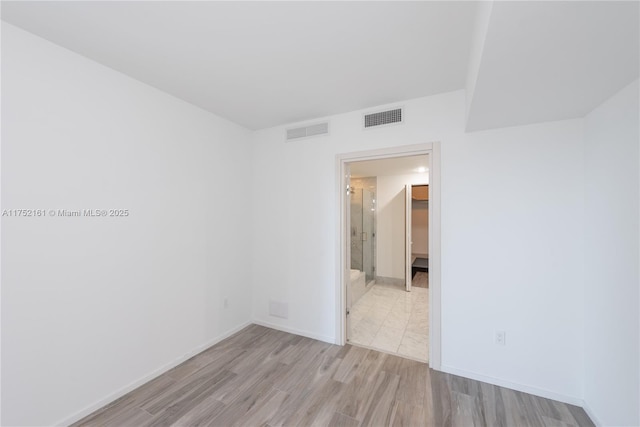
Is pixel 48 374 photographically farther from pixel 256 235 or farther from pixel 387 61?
pixel 387 61

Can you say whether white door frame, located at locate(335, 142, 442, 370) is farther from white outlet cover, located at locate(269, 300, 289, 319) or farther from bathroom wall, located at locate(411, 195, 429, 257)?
bathroom wall, located at locate(411, 195, 429, 257)

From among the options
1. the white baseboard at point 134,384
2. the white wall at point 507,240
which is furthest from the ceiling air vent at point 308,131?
the white baseboard at point 134,384

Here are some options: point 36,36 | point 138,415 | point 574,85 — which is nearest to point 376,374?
point 138,415

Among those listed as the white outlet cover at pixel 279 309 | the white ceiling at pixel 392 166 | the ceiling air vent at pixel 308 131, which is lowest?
the white outlet cover at pixel 279 309

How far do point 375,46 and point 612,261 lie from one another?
6.75ft

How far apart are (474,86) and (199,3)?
1.63 metres

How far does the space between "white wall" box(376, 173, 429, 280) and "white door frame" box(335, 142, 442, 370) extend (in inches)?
106

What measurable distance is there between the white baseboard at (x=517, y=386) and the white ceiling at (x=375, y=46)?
212 centimetres

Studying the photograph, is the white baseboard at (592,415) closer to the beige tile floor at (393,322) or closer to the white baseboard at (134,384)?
the beige tile floor at (393,322)

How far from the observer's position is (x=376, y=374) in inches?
88.1

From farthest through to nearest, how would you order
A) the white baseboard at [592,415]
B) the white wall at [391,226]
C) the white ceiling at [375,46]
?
the white wall at [391,226]
the white baseboard at [592,415]
the white ceiling at [375,46]

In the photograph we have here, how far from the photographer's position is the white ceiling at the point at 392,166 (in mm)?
3799

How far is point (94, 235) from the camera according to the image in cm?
184

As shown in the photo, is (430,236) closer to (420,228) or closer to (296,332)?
(296,332)
